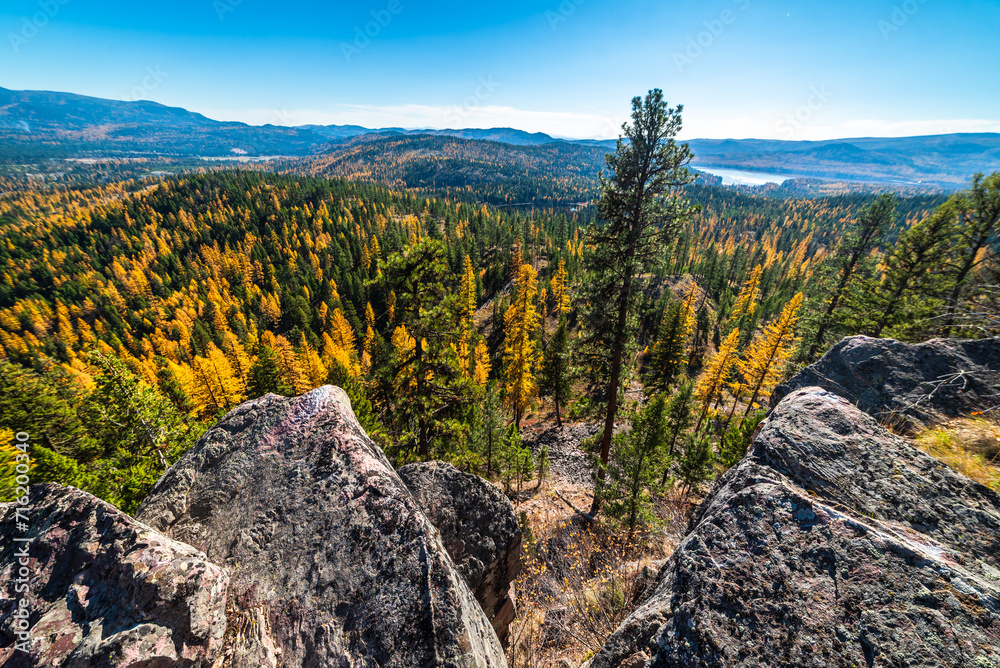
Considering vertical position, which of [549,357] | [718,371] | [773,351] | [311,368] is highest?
[773,351]

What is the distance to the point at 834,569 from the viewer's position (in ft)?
12.7

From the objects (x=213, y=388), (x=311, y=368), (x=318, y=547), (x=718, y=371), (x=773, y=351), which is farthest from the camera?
(x=311, y=368)

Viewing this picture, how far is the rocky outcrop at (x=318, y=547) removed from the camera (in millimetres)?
4793

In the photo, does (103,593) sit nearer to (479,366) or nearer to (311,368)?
(311,368)

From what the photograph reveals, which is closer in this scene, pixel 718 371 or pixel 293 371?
pixel 718 371

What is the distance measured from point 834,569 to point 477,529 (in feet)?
24.1

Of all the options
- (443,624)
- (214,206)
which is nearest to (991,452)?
(443,624)

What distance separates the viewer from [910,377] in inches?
324

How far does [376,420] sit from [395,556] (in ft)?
60.3

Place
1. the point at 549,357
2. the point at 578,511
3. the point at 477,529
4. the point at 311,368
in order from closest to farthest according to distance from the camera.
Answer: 1. the point at 477,529
2. the point at 578,511
3. the point at 549,357
4. the point at 311,368

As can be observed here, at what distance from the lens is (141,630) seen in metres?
4.29

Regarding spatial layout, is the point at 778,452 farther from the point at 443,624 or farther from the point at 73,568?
the point at 73,568

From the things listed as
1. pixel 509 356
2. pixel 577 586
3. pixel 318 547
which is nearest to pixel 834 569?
pixel 318 547

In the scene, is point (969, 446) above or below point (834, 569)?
above
